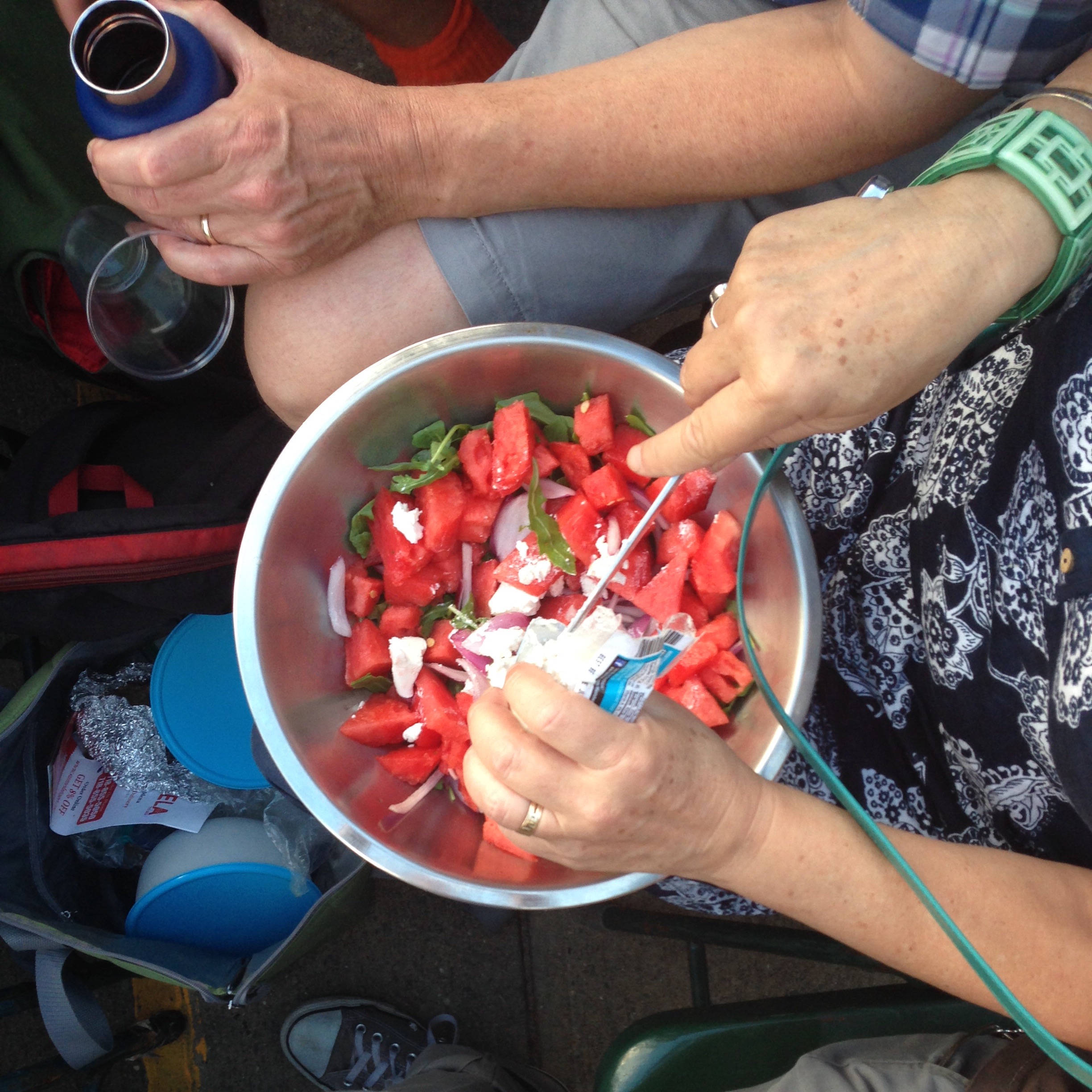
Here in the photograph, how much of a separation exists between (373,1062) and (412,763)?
988 mm

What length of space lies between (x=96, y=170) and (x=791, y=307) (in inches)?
29.2

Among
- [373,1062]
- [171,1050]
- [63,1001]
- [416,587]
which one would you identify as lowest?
[171,1050]

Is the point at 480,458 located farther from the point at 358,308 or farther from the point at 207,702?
the point at 207,702

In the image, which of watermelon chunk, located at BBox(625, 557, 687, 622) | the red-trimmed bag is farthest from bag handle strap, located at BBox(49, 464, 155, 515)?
watermelon chunk, located at BBox(625, 557, 687, 622)

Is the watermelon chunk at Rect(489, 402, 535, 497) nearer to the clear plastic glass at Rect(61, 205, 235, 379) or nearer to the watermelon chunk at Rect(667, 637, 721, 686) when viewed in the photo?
the watermelon chunk at Rect(667, 637, 721, 686)

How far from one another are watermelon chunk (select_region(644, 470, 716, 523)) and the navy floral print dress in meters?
0.12

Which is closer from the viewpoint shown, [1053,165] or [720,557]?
[1053,165]

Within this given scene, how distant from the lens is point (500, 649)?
41.1 inches

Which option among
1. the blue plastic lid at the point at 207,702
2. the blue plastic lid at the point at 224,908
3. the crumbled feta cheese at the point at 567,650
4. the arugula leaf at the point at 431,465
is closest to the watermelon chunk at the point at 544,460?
the arugula leaf at the point at 431,465

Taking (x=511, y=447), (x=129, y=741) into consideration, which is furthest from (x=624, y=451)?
(x=129, y=741)

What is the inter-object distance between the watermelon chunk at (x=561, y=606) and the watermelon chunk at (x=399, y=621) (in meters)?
0.17

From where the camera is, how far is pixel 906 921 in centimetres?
83

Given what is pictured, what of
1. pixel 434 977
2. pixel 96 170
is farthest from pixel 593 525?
pixel 434 977

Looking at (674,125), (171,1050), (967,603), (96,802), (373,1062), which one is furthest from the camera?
(171,1050)
